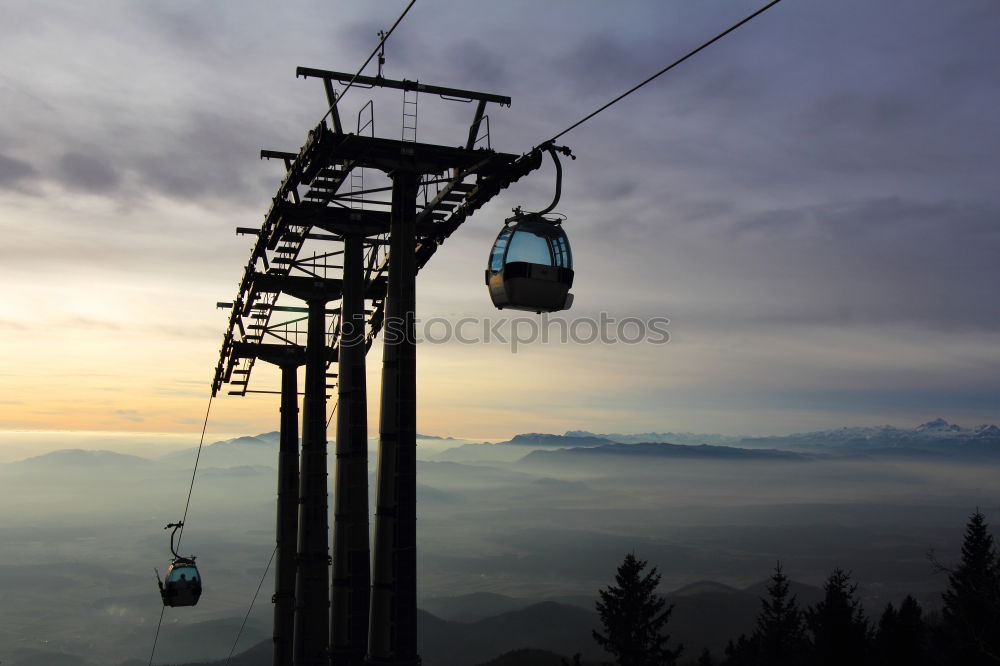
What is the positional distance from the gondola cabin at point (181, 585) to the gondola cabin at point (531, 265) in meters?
26.8

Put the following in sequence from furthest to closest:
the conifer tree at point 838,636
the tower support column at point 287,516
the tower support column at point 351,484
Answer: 1. the conifer tree at point 838,636
2. the tower support column at point 287,516
3. the tower support column at point 351,484

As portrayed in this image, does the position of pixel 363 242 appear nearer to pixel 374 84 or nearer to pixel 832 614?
pixel 374 84

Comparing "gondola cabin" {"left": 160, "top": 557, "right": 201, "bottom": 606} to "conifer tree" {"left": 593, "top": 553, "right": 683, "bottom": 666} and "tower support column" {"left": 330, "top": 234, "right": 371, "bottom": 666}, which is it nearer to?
"tower support column" {"left": 330, "top": 234, "right": 371, "bottom": 666}

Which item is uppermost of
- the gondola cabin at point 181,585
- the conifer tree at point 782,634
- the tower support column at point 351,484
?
the tower support column at point 351,484

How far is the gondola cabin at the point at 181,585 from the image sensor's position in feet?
119

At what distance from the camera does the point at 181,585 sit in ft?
121

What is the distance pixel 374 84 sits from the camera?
1861 cm

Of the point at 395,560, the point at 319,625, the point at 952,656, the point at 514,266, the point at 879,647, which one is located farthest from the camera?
the point at 879,647

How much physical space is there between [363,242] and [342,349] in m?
3.35

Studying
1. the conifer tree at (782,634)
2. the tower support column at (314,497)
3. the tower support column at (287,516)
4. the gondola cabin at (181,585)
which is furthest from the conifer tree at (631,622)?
the gondola cabin at (181,585)

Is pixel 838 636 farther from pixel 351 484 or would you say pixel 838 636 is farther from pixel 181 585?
pixel 351 484

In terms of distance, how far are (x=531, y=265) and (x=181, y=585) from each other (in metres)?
28.5

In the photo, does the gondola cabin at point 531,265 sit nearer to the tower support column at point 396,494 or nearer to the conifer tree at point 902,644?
the tower support column at point 396,494

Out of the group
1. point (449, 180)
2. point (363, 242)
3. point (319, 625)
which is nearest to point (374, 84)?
point (449, 180)
